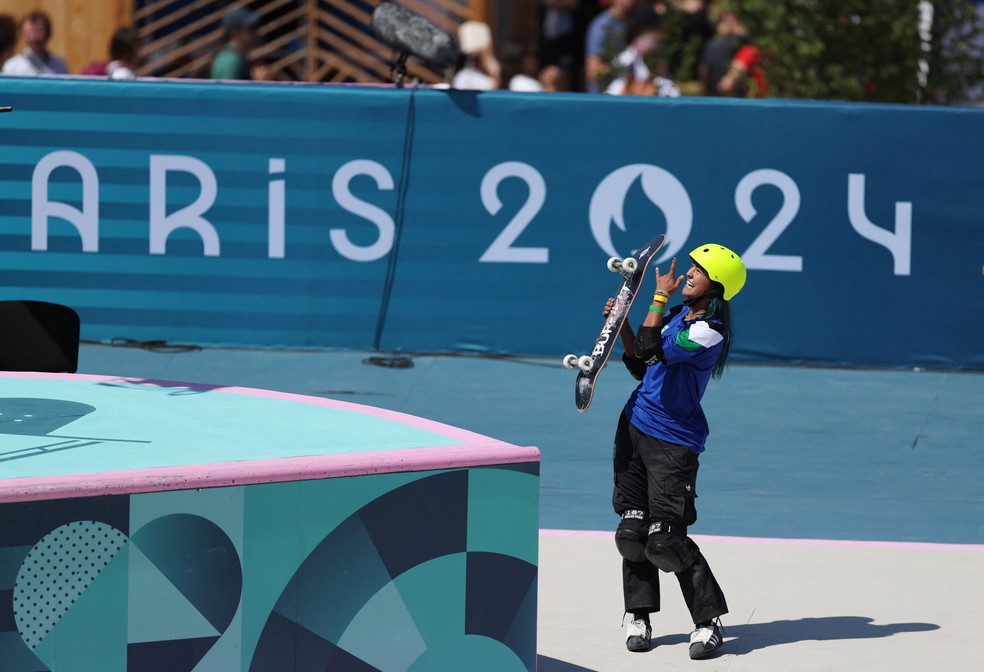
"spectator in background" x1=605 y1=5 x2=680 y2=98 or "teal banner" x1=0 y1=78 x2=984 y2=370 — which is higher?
"spectator in background" x1=605 y1=5 x2=680 y2=98

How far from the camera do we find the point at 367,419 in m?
6.20

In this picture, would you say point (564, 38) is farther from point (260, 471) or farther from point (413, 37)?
point (260, 471)

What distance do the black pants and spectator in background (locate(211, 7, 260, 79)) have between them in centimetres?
951

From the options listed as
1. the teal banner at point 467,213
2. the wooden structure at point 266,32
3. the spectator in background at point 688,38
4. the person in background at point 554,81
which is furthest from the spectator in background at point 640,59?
the teal banner at point 467,213

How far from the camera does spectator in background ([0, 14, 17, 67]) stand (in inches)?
569

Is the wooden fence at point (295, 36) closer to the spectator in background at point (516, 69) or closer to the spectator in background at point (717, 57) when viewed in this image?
the spectator in background at point (516, 69)

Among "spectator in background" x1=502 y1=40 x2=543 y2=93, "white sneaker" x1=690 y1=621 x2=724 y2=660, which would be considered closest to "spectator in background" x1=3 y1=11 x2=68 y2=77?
"spectator in background" x1=502 y1=40 x2=543 y2=93

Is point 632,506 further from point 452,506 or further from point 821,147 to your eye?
point 821,147

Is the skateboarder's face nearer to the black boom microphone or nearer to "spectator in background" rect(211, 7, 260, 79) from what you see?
the black boom microphone

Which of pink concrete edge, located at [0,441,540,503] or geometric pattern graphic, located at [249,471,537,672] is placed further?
geometric pattern graphic, located at [249,471,537,672]

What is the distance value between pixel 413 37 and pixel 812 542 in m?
6.20

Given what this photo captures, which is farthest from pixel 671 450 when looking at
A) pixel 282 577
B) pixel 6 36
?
pixel 6 36

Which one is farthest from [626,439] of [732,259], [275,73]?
[275,73]

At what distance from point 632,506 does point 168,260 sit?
7.11 metres
